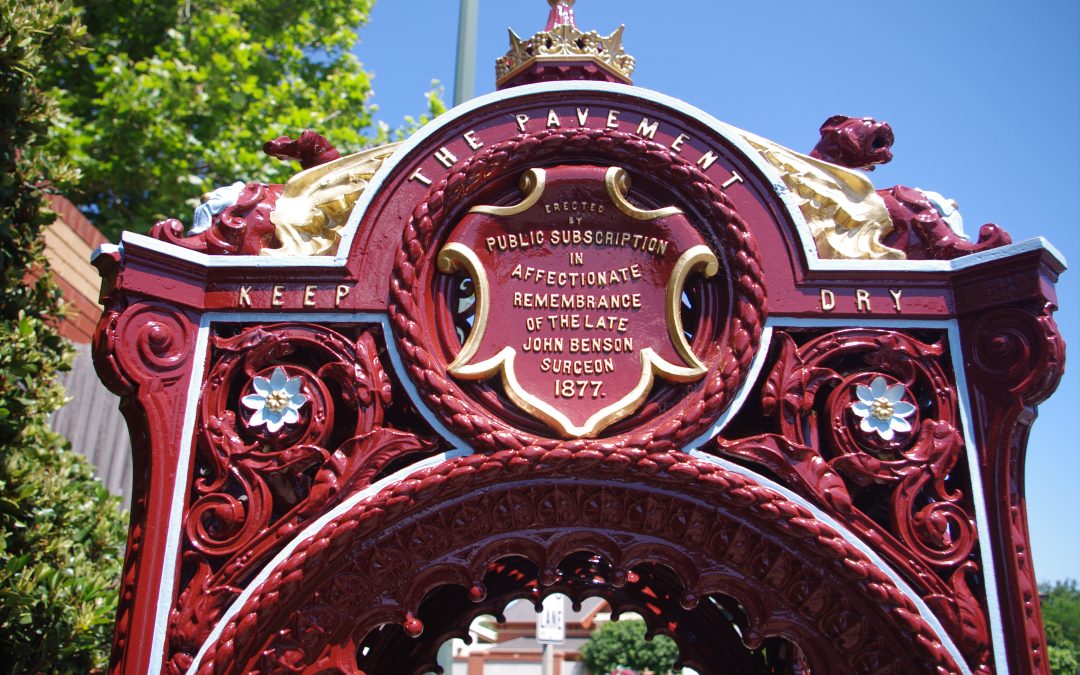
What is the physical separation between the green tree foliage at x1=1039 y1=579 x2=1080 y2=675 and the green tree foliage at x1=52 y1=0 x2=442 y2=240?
9.70 meters

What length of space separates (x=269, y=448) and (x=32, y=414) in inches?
98.2

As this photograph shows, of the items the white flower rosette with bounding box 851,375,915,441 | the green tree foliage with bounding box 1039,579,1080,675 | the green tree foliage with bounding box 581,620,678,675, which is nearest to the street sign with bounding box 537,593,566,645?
the green tree foliage with bounding box 1039,579,1080,675

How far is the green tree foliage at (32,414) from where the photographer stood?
5.78 meters

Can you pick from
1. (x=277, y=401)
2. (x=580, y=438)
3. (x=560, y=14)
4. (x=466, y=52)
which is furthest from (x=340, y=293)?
(x=466, y=52)

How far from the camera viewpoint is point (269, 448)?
4.52 meters

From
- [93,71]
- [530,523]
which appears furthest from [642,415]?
[93,71]

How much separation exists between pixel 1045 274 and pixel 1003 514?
1050 mm

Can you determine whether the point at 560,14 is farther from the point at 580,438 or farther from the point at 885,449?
the point at 885,449

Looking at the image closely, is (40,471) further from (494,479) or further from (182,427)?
(494,479)

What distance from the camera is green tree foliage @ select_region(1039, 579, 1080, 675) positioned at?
14.1m

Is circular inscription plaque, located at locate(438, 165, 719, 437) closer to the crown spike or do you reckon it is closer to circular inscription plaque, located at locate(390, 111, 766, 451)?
circular inscription plaque, located at locate(390, 111, 766, 451)

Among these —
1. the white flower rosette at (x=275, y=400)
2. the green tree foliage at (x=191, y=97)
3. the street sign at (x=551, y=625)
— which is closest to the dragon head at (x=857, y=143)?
the white flower rosette at (x=275, y=400)

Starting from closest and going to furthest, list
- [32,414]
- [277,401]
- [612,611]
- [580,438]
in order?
[580,438] < [277,401] < [612,611] < [32,414]

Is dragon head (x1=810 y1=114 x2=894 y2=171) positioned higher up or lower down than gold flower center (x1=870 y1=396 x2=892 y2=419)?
higher up
